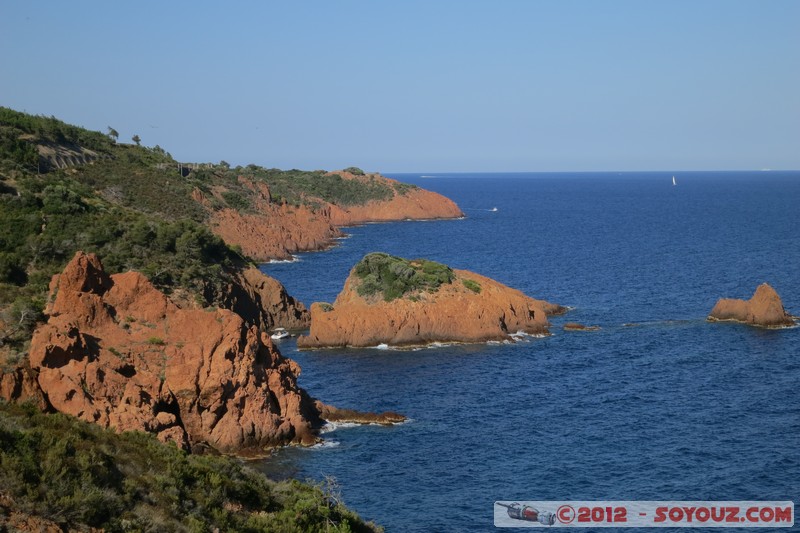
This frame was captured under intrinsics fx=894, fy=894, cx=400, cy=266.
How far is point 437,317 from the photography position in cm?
7925

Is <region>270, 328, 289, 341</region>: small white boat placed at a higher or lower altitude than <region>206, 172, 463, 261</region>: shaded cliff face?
lower

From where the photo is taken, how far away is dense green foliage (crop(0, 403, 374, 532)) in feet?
70.7

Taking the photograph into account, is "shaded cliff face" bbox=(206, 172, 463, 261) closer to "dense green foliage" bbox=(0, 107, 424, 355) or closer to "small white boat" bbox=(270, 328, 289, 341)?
"dense green foliage" bbox=(0, 107, 424, 355)

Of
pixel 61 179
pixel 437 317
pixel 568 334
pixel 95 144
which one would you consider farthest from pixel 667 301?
pixel 95 144

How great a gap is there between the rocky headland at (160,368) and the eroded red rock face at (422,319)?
2391cm

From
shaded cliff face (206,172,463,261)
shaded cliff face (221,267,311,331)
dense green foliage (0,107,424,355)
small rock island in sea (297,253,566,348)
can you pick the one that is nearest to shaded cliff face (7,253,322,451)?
dense green foliage (0,107,424,355)

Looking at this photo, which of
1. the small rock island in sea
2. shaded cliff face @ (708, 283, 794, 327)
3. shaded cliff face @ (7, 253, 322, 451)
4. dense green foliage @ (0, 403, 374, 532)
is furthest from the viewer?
shaded cliff face @ (708, 283, 794, 327)

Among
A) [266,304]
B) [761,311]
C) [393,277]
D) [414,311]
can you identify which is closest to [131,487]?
[414,311]

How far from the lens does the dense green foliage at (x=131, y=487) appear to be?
2155 cm

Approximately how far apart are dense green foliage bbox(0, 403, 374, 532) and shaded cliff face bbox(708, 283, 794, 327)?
5983cm

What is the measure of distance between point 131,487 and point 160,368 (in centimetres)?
2658

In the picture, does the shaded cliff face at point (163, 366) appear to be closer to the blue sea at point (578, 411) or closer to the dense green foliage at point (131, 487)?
the blue sea at point (578, 411)

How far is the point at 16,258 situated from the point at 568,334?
4618cm

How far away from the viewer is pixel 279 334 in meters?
82.1
